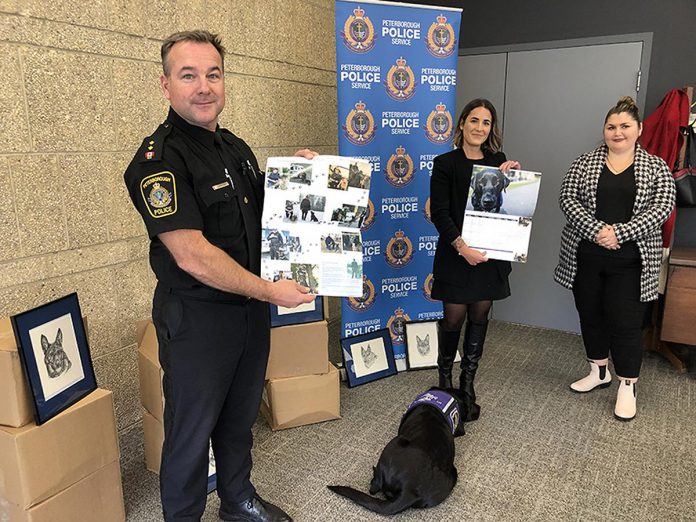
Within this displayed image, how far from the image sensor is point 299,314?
250cm

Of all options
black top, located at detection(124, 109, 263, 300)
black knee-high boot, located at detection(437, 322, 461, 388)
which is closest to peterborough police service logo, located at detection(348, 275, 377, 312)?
black knee-high boot, located at detection(437, 322, 461, 388)

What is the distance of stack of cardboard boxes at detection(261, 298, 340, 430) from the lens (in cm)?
248

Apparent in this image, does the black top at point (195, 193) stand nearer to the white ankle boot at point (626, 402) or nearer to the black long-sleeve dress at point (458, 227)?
the black long-sleeve dress at point (458, 227)

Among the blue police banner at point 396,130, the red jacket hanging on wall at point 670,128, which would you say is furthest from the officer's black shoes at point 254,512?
the red jacket hanging on wall at point 670,128

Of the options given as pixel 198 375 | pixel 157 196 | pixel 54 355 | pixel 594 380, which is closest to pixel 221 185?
pixel 157 196

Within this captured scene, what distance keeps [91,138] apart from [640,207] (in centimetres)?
238

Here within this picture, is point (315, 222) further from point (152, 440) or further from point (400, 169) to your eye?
point (400, 169)

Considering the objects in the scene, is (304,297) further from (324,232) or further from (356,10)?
(356,10)

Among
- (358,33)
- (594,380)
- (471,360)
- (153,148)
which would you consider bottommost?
(594,380)

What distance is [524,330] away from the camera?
396cm

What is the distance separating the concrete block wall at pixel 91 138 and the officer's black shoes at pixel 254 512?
0.73m

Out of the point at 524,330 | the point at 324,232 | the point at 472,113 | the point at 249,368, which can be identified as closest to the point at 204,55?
the point at 324,232

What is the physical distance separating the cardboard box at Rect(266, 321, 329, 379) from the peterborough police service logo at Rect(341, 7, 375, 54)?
147 cm

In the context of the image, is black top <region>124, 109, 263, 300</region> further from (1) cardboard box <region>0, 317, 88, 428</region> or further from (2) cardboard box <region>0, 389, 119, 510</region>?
(2) cardboard box <region>0, 389, 119, 510</region>
